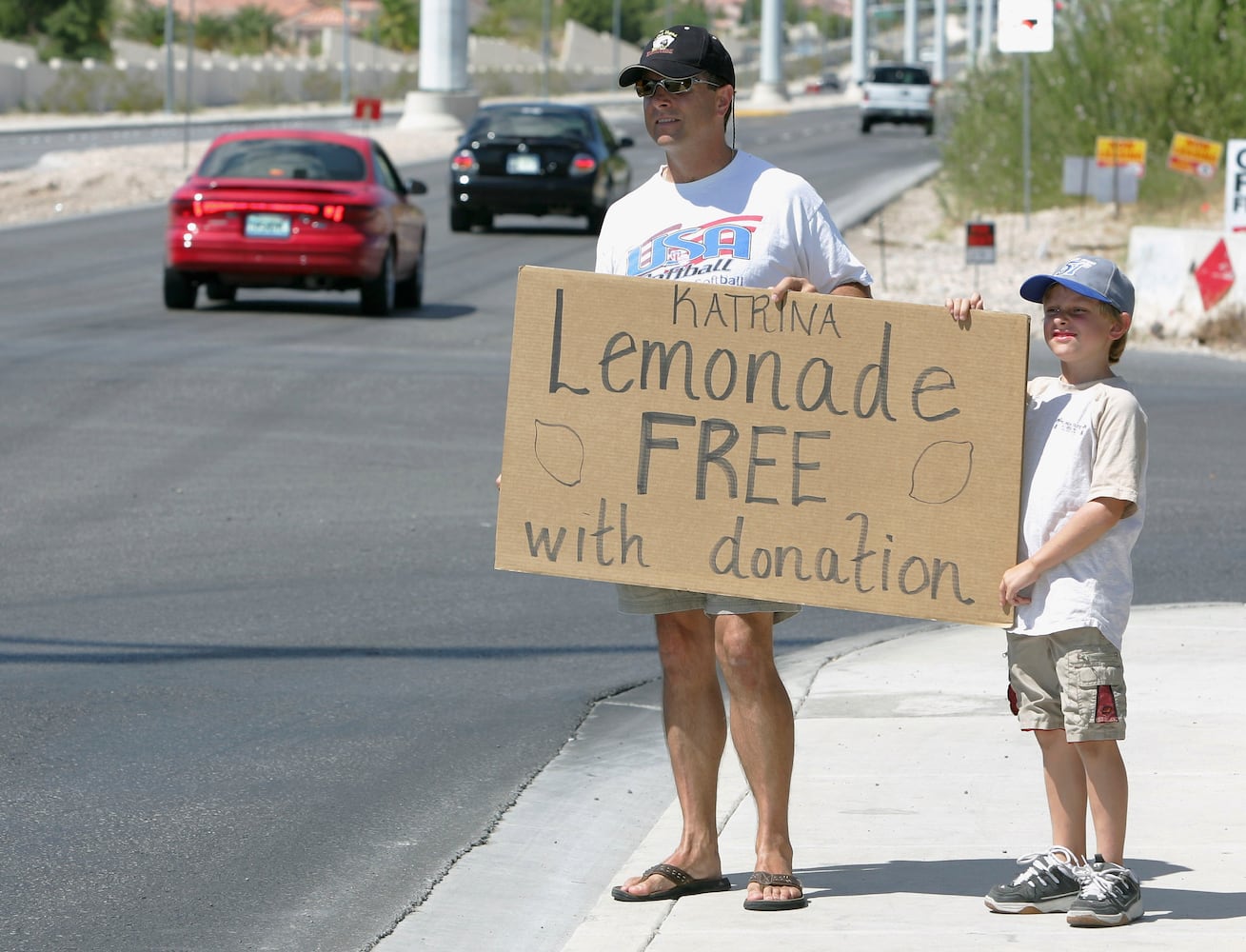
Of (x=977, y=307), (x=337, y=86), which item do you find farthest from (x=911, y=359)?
(x=337, y=86)

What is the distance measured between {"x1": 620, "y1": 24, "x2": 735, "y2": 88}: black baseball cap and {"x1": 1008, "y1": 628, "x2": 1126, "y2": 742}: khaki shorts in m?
1.46

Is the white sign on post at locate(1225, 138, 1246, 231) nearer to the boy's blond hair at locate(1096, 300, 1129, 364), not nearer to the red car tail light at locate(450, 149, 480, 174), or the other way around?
the red car tail light at locate(450, 149, 480, 174)

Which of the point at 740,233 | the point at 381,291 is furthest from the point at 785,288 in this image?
the point at 381,291

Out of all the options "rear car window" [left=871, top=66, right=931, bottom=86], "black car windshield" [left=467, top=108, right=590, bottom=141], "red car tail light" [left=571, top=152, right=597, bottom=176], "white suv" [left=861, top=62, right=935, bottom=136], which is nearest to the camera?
"red car tail light" [left=571, top=152, right=597, bottom=176]

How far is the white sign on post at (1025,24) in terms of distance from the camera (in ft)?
68.0

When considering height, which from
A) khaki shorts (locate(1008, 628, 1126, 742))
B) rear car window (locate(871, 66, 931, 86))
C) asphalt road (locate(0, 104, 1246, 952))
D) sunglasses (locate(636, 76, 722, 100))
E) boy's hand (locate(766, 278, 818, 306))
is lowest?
asphalt road (locate(0, 104, 1246, 952))

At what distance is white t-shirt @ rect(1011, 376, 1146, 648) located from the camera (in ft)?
15.5

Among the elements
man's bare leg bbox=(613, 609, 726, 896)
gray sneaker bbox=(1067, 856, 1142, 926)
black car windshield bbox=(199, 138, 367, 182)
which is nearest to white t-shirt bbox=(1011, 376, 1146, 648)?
gray sneaker bbox=(1067, 856, 1142, 926)

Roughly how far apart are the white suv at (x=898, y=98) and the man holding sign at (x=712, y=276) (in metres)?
64.3

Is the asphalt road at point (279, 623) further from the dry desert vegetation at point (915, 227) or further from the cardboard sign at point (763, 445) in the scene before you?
the dry desert vegetation at point (915, 227)

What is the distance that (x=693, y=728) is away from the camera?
5195 millimetres

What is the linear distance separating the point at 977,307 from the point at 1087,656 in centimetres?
81

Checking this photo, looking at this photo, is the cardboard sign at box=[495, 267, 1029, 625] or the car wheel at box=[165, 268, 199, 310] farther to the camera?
the car wheel at box=[165, 268, 199, 310]

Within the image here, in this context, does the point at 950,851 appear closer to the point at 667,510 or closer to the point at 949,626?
the point at 667,510
